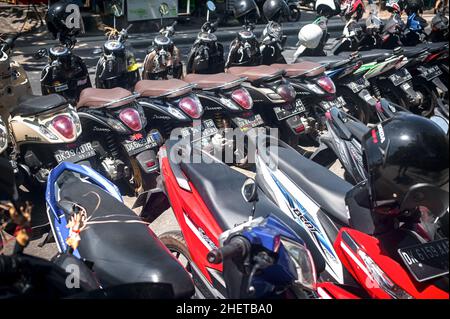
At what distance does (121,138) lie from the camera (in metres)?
4.89

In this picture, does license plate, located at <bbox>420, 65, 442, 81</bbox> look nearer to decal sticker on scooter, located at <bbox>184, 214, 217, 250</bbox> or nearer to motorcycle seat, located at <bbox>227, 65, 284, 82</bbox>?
motorcycle seat, located at <bbox>227, 65, 284, 82</bbox>

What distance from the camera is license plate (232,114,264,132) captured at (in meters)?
5.70

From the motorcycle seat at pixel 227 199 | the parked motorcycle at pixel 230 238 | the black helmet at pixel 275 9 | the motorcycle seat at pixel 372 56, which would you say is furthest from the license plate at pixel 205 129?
the black helmet at pixel 275 9

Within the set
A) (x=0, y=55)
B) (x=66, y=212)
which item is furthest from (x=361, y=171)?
(x=0, y=55)

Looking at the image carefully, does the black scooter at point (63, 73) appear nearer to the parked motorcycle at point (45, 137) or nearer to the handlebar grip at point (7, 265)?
the parked motorcycle at point (45, 137)

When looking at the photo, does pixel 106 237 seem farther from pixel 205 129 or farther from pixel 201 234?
pixel 205 129

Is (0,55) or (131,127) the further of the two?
(0,55)

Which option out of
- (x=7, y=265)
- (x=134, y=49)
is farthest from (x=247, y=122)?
(x=134, y=49)

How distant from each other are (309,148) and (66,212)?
13.3ft

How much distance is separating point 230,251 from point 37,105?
11.1ft

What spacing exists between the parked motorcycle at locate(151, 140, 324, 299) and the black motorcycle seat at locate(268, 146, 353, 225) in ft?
1.18
